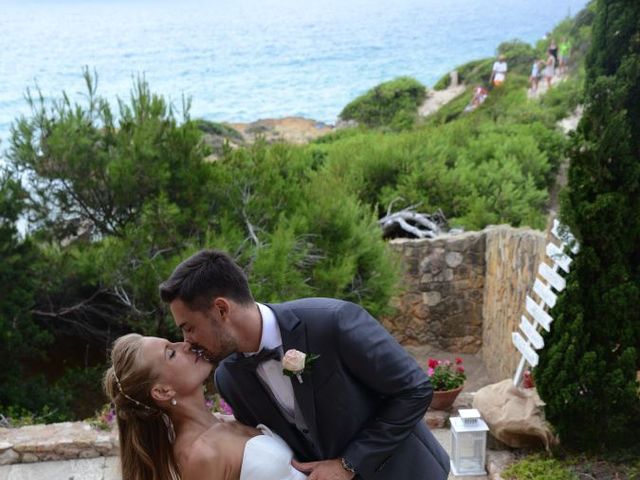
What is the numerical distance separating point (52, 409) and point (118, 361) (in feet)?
15.5

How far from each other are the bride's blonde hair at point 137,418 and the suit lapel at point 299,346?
0.43 metres

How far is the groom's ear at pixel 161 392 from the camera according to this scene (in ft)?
8.23

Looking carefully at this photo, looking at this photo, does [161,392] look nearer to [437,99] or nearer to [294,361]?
[294,361]

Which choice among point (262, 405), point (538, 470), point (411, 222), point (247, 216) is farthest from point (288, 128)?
point (262, 405)

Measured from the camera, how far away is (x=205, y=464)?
253 cm

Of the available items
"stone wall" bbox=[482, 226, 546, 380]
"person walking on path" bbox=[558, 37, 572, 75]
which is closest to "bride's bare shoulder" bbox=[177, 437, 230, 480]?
"stone wall" bbox=[482, 226, 546, 380]

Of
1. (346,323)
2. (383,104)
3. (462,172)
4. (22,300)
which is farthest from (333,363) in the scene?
(383,104)

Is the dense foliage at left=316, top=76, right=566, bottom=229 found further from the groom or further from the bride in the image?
the bride

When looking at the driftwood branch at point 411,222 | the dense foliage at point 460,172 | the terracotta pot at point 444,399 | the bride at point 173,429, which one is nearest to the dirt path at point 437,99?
the dense foliage at point 460,172

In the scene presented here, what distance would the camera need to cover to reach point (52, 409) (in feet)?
22.5

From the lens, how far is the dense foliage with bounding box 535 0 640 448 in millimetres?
4449

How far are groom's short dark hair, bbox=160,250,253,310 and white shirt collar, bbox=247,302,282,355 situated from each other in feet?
0.47

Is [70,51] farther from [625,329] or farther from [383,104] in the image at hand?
[625,329]

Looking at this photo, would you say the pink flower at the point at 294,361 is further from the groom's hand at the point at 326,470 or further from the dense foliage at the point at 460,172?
the dense foliage at the point at 460,172
